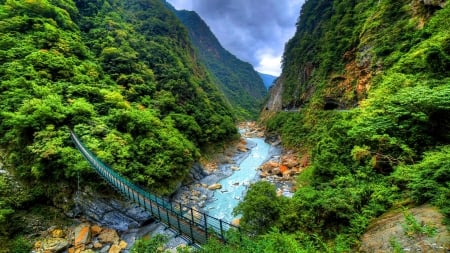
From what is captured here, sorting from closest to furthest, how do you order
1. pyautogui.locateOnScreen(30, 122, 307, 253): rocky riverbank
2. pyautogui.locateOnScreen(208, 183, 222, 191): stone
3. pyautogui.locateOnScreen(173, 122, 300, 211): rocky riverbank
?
1. pyautogui.locateOnScreen(30, 122, 307, 253): rocky riverbank
2. pyautogui.locateOnScreen(173, 122, 300, 211): rocky riverbank
3. pyautogui.locateOnScreen(208, 183, 222, 191): stone

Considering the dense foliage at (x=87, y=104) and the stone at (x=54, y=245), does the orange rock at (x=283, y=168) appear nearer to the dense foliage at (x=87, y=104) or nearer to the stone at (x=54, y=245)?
the dense foliage at (x=87, y=104)

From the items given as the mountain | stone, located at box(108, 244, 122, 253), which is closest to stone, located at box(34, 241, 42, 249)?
stone, located at box(108, 244, 122, 253)

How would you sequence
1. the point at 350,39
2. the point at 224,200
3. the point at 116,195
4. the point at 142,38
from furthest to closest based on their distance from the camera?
the point at 142,38 → the point at 350,39 → the point at 224,200 → the point at 116,195

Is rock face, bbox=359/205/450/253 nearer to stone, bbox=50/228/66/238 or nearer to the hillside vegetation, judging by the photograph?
the hillside vegetation

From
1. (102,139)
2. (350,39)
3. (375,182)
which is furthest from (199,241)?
(350,39)

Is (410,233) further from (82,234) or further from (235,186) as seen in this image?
(235,186)

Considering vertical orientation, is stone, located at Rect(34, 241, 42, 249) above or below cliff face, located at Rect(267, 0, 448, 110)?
below

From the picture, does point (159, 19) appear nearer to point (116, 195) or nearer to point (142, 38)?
point (142, 38)
